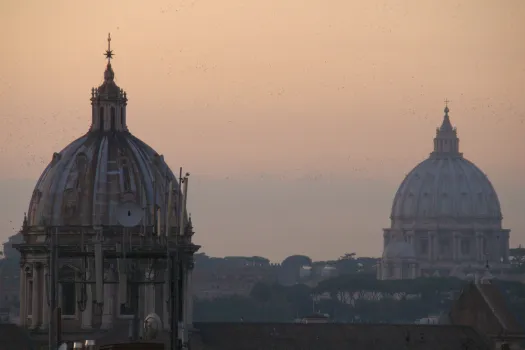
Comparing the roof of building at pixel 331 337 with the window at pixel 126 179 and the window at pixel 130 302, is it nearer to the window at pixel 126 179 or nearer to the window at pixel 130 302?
the window at pixel 130 302

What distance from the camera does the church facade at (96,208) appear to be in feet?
406

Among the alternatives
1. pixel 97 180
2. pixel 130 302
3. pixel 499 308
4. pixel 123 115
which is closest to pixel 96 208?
pixel 97 180

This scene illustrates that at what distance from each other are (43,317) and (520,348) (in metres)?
20.7

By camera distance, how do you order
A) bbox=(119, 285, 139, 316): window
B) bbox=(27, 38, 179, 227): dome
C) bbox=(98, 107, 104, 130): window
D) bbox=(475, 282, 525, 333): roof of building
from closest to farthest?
bbox=(119, 285, 139, 316): window, bbox=(27, 38, 179, 227): dome, bbox=(98, 107, 104, 130): window, bbox=(475, 282, 525, 333): roof of building

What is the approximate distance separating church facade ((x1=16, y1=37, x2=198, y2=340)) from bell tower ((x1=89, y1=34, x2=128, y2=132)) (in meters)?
0.04

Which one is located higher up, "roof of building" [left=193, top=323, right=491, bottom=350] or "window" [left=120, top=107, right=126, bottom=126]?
"window" [left=120, top=107, right=126, bottom=126]

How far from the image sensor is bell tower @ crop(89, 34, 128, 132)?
431 feet

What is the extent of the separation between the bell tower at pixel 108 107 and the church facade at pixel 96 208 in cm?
4

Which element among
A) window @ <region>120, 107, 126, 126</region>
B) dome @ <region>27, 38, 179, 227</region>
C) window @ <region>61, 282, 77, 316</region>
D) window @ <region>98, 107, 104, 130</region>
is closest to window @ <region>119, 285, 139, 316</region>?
window @ <region>61, 282, 77, 316</region>

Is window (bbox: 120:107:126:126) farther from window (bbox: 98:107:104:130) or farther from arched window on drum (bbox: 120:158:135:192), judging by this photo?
arched window on drum (bbox: 120:158:135:192)

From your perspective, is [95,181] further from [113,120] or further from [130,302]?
[130,302]

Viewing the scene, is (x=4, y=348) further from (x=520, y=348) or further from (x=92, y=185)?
(x=520, y=348)

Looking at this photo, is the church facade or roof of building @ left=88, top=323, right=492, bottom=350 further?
roof of building @ left=88, top=323, right=492, bottom=350

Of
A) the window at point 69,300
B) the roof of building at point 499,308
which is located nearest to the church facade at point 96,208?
the window at point 69,300
